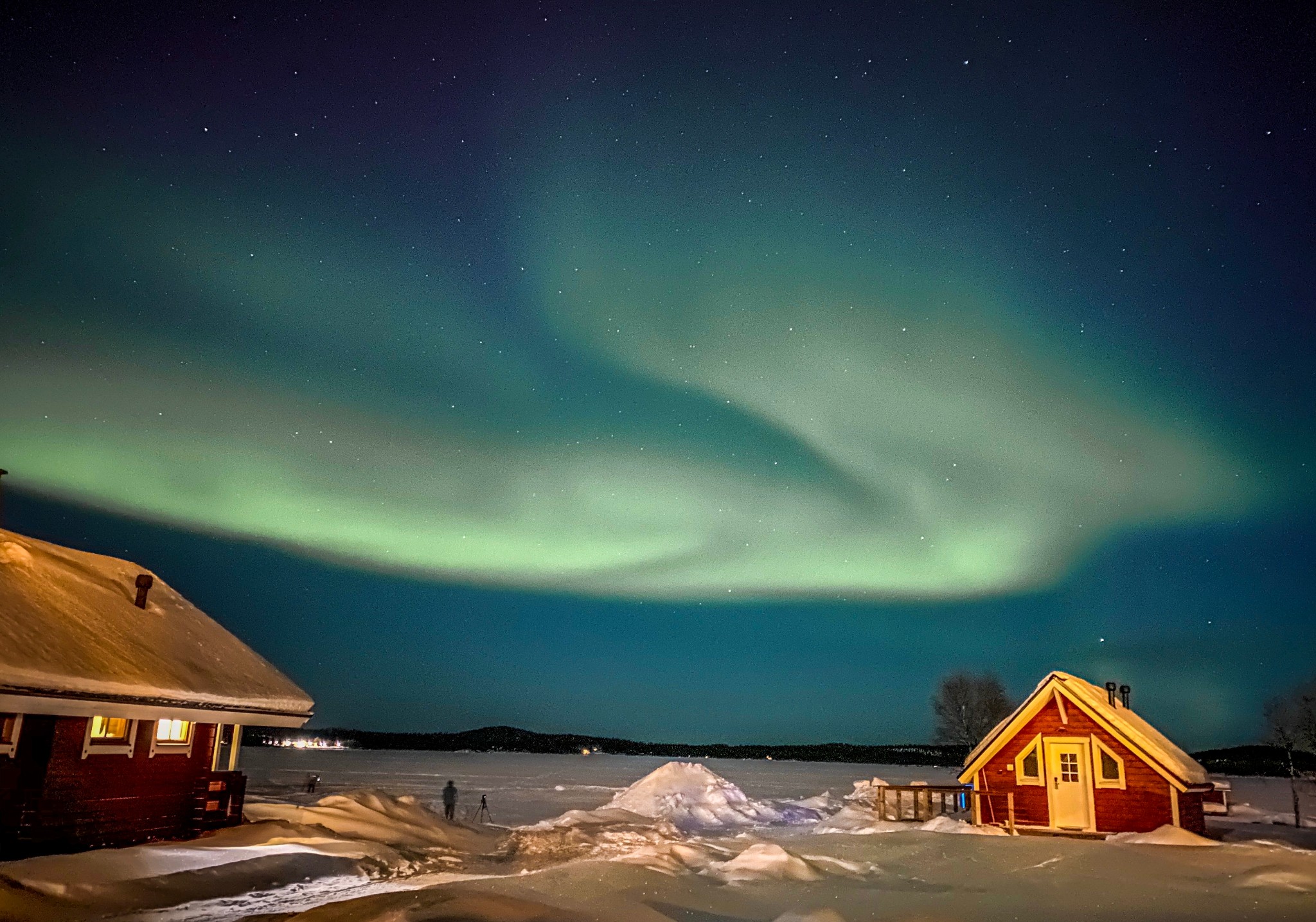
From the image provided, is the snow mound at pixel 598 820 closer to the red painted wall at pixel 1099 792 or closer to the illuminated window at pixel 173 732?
the red painted wall at pixel 1099 792

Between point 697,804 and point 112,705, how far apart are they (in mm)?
32046

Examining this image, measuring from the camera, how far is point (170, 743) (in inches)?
795

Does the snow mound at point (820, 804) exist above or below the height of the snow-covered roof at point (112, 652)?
below

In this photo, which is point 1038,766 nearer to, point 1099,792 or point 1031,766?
point 1031,766

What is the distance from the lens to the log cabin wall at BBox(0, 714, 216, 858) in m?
16.1

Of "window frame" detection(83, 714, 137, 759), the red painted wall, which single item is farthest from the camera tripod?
the red painted wall

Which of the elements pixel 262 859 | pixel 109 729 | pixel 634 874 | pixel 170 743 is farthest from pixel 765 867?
pixel 109 729

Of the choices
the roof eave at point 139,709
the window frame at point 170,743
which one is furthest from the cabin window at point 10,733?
the window frame at point 170,743

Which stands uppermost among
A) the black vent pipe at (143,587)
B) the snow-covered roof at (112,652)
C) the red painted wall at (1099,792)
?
the black vent pipe at (143,587)

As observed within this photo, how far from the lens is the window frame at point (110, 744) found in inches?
692

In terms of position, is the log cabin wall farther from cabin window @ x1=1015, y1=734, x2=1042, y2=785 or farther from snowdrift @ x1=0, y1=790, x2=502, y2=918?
cabin window @ x1=1015, y1=734, x2=1042, y2=785

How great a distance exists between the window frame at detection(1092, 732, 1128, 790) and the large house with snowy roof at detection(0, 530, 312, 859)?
23.4m

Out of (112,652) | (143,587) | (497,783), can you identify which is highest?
(143,587)

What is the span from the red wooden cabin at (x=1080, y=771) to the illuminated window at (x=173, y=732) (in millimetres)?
23673
